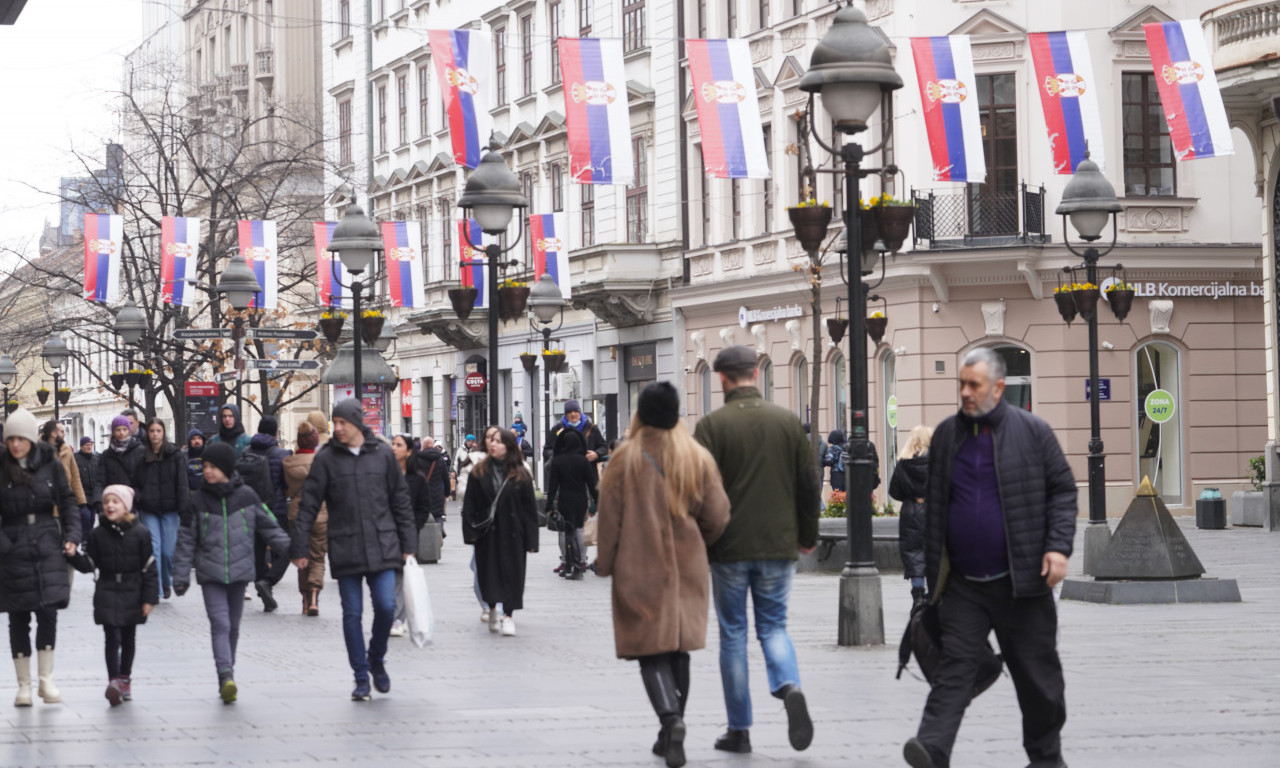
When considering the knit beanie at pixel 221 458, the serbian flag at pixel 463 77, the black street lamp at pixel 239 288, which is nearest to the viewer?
the knit beanie at pixel 221 458

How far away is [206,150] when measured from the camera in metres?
48.5

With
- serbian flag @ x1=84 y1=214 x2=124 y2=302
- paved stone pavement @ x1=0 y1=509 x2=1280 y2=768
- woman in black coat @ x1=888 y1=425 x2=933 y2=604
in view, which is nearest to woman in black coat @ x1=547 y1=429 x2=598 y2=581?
paved stone pavement @ x1=0 y1=509 x2=1280 y2=768

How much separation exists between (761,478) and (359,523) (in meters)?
3.30

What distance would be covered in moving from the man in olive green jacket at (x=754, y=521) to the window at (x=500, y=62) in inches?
1765

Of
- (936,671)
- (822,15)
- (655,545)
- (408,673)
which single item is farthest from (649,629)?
(822,15)

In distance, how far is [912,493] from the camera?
54.4ft

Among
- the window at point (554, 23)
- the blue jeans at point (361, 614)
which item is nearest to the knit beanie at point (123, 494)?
the blue jeans at point (361, 614)

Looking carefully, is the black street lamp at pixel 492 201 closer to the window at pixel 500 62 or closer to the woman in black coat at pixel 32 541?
the woman in black coat at pixel 32 541

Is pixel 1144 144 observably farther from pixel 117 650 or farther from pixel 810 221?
pixel 117 650

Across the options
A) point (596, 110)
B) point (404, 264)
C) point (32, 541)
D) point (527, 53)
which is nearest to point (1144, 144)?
point (596, 110)

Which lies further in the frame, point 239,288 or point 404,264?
point 404,264

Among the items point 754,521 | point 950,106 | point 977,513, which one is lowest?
point 754,521

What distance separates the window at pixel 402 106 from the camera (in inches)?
Answer: 2377

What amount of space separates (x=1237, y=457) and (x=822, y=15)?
11056 millimetres
